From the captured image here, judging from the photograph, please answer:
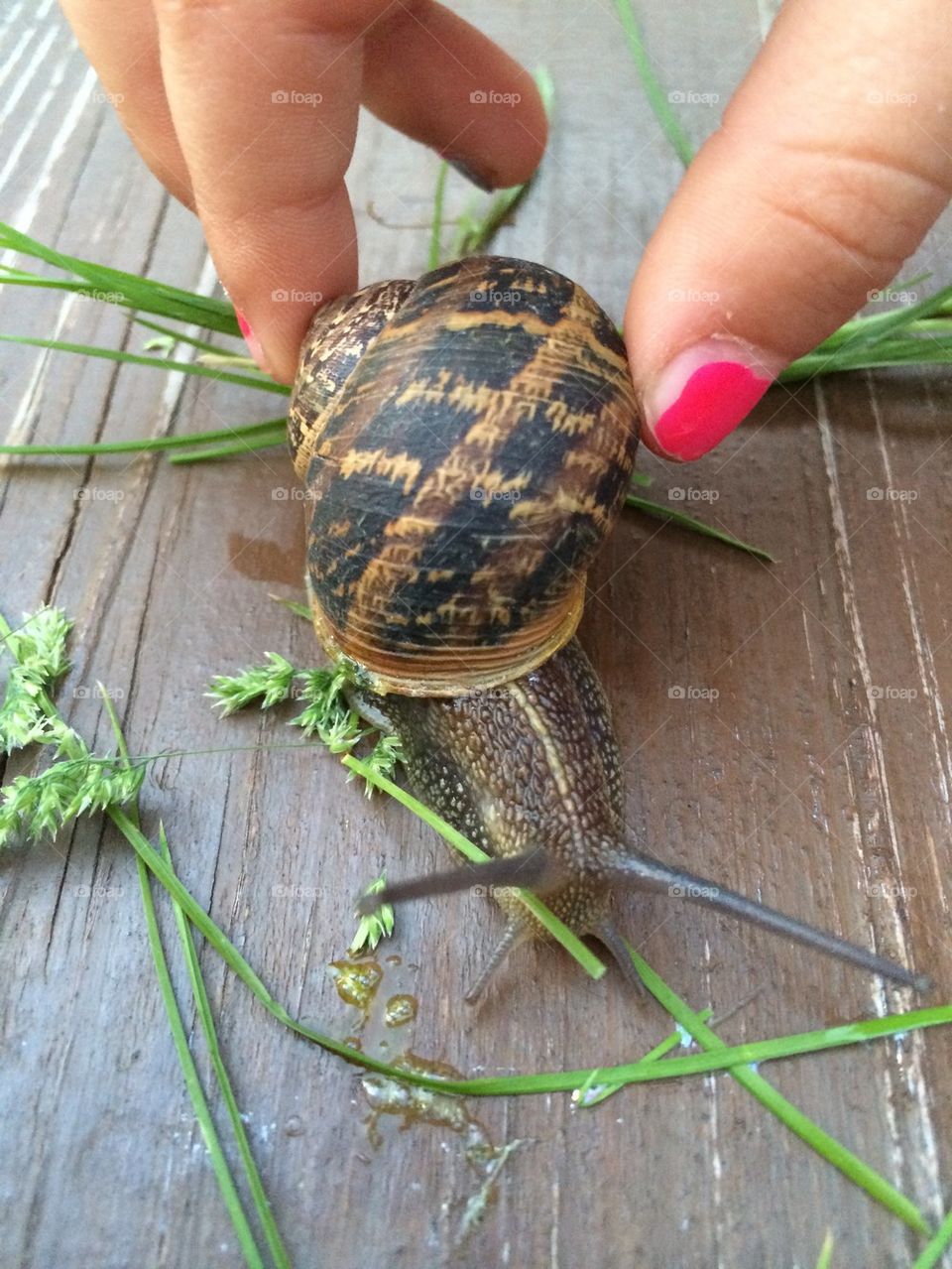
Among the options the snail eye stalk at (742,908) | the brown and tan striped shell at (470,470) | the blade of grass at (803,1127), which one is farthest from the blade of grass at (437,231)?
the blade of grass at (803,1127)

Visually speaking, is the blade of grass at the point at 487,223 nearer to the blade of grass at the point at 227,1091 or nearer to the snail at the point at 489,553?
the snail at the point at 489,553

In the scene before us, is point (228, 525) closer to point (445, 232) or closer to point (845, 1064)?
point (445, 232)

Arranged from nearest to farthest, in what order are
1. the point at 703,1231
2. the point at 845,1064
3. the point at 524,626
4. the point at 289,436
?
the point at 703,1231, the point at 845,1064, the point at 524,626, the point at 289,436

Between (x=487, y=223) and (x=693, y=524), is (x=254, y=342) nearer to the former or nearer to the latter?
(x=487, y=223)

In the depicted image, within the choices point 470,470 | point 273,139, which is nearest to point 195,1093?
point 470,470

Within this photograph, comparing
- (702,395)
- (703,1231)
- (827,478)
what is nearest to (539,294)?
(702,395)

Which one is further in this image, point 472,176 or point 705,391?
point 472,176

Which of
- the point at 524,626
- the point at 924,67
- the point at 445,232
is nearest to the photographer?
the point at 924,67

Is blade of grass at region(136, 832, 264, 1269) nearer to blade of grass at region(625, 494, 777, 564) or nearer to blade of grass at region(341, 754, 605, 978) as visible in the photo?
blade of grass at region(341, 754, 605, 978)
